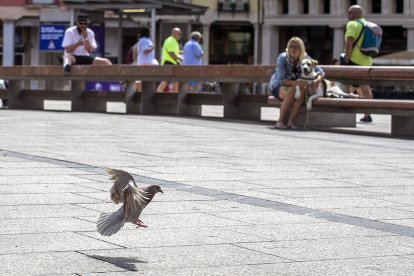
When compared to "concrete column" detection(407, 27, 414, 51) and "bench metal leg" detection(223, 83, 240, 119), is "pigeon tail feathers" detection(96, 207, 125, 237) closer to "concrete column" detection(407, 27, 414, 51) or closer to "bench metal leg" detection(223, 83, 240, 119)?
"bench metal leg" detection(223, 83, 240, 119)

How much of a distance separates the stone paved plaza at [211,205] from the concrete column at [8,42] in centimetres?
4762

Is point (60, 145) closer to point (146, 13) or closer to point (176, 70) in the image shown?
point (176, 70)

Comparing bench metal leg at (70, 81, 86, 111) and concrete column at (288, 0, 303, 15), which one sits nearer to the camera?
bench metal leg at (70, 81, 86, 111)

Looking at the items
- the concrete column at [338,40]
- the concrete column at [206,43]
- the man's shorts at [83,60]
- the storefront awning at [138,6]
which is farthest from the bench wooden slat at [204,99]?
the concrete column at [206,43]

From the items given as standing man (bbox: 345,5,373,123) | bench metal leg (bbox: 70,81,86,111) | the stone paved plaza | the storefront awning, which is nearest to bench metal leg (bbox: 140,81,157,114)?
bench metal leg (bbox: 70,81,86,111)

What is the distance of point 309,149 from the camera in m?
12.7

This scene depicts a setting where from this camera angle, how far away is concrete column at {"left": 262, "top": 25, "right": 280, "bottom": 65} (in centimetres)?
7338

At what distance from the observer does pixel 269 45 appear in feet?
241

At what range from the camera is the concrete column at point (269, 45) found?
73.4m

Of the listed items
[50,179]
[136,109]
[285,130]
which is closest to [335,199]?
[50,179]

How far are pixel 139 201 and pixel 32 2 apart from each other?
186ft

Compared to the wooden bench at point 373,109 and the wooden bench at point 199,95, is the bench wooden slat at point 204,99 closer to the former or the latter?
the wooden bench at point 199,95

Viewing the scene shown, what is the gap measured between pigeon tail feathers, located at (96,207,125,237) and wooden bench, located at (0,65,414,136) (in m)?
9.34

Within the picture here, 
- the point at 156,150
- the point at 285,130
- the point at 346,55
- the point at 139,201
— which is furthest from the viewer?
the point at 346,55
